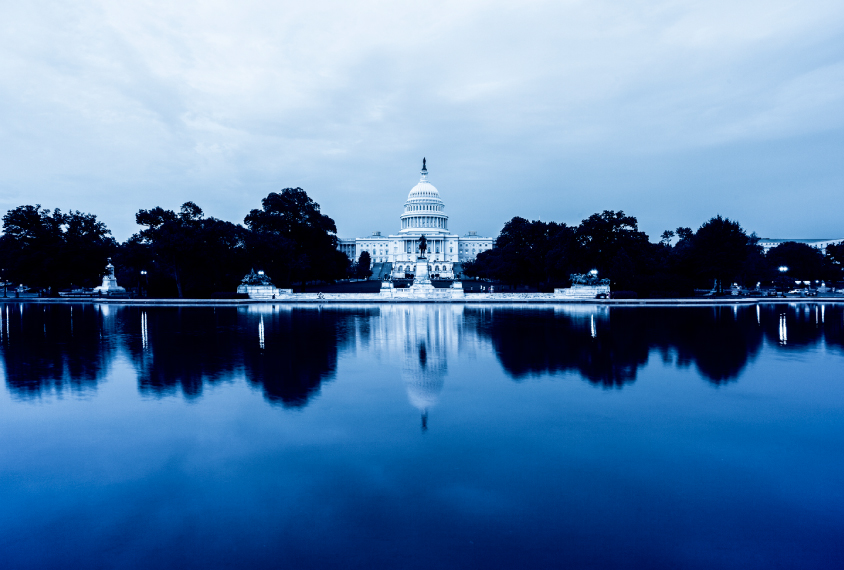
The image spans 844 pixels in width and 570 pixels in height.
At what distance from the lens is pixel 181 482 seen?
24.5 feet

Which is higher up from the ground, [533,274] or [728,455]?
[533,274]

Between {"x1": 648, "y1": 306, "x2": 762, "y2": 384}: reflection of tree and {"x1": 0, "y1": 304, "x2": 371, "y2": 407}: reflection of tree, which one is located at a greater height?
{"x1": 0, "y1": 304, "x2": 371, "y2": 407}: reflection of tree

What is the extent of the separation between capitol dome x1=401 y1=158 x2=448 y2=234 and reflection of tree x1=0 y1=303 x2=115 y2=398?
12787 cm

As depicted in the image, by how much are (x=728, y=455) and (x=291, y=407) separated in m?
Answer: 8.66

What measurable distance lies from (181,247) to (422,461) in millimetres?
45578

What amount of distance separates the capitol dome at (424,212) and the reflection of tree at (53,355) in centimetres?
12787

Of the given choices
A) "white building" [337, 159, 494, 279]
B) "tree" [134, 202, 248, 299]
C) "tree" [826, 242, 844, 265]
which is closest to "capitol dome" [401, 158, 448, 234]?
"white building" [337, 159, 494, 279]

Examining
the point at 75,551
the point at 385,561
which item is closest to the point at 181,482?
the point at 75,551

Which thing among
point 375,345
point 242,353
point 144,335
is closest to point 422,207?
point 144,335

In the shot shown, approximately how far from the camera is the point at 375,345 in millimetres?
19812

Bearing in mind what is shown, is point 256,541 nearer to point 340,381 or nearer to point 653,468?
point 653,468

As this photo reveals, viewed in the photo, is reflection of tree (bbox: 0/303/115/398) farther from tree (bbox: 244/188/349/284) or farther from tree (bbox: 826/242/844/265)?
tree (bbox: 826/242/844/265)

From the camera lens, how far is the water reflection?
46.2 feet

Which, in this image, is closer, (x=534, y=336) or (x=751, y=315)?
(x=534, y=336)
